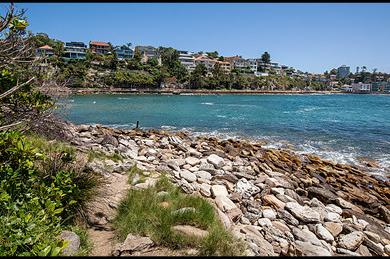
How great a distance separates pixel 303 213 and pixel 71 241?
5.67 metres

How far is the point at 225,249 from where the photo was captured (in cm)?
391

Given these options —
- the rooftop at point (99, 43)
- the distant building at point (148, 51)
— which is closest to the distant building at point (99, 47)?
the rooftop at point (99, 43)

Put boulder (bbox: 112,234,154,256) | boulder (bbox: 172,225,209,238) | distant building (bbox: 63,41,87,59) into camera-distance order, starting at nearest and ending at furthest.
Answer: boulder (bbox: 112,234,154,256)
boulder (bbox: 172,225,209,238)
distant building (bbox: 63,41,87,59)

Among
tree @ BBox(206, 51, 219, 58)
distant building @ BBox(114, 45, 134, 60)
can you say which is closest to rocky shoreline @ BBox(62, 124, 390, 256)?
distant building @ BBox(114, 45, 134, 60)

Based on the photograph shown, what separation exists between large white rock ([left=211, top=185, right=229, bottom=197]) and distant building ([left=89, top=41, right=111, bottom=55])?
11732 centimetres

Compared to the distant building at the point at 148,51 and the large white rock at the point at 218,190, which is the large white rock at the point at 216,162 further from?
the distant building at the point at 148,51

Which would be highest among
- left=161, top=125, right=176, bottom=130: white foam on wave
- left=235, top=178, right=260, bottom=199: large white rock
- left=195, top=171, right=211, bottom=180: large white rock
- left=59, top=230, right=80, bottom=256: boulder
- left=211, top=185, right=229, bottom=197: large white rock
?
left=59, top=230, right=80, bottom=256: boulder

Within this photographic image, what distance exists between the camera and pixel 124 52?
118 metres

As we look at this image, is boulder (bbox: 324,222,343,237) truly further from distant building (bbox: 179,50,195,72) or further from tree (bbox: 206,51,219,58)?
tree (bbox: 206,51,219,58)

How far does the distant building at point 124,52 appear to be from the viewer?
116825 millimetres

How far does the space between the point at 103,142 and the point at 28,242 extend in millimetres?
9639

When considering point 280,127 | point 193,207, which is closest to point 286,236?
point 193,207

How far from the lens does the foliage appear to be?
4.01 metres

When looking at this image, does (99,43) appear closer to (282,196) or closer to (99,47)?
(99,47)
